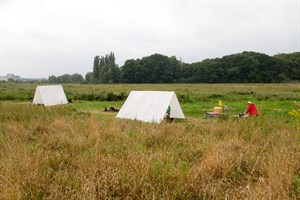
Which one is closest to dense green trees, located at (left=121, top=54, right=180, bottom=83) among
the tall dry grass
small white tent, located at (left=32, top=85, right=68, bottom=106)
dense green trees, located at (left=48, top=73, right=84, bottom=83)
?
dense green trees, located at (left=48, top=73, right=84, bottom=83)

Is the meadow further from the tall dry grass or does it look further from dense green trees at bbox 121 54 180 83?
dense green trees at bbox 121 54 180 83

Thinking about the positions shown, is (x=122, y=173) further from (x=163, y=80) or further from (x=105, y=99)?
(x=163, y=80)

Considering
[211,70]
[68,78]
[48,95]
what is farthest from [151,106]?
[68,78]

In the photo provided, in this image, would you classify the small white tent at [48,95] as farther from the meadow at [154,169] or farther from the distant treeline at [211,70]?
the distant treeline at [211,70]

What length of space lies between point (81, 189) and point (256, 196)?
1838 millimetres

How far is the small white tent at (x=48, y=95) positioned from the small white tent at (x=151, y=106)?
867cm

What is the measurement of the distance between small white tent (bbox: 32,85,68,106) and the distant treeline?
5548cm

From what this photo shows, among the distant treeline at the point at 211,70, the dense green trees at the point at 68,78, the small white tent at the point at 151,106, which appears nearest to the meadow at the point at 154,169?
the small white tent at the point at 151,106

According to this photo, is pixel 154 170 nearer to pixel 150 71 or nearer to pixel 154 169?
pixel 154 169

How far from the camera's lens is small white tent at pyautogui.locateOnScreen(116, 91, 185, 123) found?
36.7ft

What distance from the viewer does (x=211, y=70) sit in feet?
242

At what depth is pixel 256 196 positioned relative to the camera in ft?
8.56

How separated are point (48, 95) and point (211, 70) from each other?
195 ft

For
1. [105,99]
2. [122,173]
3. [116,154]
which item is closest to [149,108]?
[116,154]
